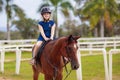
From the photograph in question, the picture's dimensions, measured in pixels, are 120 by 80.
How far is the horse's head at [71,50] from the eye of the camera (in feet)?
20.1

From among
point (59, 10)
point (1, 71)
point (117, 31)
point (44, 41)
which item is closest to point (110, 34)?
point (117, 31)

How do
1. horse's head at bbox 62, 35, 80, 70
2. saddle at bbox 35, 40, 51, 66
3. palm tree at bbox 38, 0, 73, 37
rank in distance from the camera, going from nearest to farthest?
horse's head at bbox 62, 35, 80, 70, saddle at bbox 35, 40, 51, 66, palm tree at bbox 38, 0, 73, 37

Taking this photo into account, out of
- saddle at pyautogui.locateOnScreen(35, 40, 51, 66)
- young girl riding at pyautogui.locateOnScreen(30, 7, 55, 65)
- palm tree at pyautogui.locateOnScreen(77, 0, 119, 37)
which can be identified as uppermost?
palm tree at pyautogui.locateOnScreen(77, 0, 119, 37)

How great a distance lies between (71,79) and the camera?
11.6 metres

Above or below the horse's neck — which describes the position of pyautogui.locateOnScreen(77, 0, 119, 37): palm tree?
above

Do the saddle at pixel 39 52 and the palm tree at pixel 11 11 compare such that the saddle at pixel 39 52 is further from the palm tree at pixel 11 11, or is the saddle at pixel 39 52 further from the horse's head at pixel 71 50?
the palm tree at pixel 11 11

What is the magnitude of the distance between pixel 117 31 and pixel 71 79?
59475mm

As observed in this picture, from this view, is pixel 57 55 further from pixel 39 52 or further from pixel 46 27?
pixel 46 27

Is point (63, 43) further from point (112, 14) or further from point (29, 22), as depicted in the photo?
point (29, 22)

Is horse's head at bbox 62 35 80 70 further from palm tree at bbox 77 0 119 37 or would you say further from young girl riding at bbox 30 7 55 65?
palm tree at bbox 77 0 119 37

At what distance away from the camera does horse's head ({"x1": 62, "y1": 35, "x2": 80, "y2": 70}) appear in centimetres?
614

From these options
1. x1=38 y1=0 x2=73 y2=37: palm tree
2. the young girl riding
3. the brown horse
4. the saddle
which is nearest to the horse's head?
the brown horse

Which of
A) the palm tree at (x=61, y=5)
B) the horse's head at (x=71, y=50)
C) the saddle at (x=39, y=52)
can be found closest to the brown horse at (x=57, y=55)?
the horse's head at (x=71, y=50)

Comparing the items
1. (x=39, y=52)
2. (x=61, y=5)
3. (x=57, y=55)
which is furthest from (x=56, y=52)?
(x=61, y=5)
